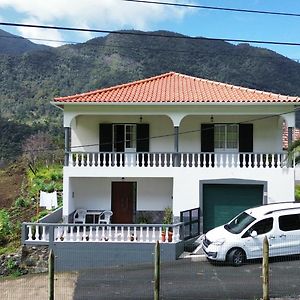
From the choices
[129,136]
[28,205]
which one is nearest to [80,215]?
[129,136]

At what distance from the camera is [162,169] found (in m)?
18.6

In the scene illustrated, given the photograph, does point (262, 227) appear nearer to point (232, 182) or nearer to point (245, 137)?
point (232, 182)

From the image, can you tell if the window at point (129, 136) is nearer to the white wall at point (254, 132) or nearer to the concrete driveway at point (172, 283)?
the white wall at point (254, 132)

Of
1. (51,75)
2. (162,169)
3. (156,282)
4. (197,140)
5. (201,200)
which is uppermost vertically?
(51,75)

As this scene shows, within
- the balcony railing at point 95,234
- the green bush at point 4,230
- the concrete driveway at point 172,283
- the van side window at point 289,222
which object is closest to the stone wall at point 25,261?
the balcony railing at point 95,234

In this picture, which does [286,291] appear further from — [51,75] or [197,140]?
[51,75]

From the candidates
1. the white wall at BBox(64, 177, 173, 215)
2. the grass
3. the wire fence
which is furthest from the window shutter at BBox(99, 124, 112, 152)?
the wire fence

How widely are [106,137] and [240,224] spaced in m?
7.89

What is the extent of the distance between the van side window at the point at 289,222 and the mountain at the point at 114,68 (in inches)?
2151

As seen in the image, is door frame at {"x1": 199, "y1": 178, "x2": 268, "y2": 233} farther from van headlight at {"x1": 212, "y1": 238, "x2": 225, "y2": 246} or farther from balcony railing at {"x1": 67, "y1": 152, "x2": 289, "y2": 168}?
van headlight at {"x1": 212, "y1": 238, "x2": 225, "y2": 246}

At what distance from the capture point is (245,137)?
19.7 m

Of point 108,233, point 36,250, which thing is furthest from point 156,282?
point 36,250

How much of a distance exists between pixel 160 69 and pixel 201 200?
70330 mm

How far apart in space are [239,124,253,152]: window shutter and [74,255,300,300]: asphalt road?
6.35 meters
